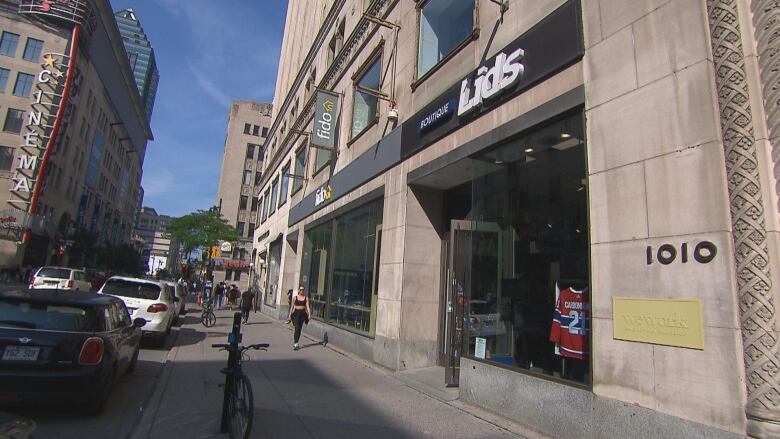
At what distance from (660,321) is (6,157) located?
2290 inches

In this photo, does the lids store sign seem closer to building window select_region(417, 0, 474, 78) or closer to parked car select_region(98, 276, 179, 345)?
parked car select_region(98, 276, 179, 345)

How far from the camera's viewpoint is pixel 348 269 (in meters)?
14.5

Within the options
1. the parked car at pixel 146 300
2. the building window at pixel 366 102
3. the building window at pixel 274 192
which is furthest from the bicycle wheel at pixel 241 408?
the building window at pixel 274 192

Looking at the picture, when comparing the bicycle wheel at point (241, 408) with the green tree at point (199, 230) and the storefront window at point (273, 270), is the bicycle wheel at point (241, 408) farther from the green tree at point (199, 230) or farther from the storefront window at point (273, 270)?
the green tree at point (199, 230)

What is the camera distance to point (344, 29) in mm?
19016

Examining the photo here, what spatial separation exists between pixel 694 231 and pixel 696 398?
1553 mm

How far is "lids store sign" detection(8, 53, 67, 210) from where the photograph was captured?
147 feet

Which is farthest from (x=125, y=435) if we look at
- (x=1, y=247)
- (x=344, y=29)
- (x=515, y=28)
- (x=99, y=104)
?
(x=99, y=104)

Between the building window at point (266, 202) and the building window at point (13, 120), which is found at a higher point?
the building window at point (13, 120)

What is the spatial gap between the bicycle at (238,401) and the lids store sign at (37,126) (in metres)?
51.1

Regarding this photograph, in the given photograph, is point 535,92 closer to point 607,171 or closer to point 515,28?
point 515,28

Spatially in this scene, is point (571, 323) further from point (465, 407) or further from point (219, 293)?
point (219, 293)

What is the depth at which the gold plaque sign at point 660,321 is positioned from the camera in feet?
14.6

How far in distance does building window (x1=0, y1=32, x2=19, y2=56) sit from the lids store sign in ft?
12.1
